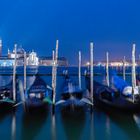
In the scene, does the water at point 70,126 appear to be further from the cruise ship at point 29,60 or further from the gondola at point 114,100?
the cruise ship at point 29,60

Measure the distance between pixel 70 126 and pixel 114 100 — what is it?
3.31 metres

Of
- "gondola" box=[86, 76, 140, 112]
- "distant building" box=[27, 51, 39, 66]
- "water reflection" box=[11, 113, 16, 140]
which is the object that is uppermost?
"distant building" box=[27, 51, 39, 66]

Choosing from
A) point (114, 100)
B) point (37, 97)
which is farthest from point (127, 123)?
point (37, 97)

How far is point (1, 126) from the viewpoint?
14656 mm

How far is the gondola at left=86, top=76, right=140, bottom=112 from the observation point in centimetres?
1585

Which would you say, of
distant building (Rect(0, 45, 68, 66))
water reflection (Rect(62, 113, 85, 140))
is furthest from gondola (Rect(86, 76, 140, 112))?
distant building (Rect(0, 45, 68, 66))

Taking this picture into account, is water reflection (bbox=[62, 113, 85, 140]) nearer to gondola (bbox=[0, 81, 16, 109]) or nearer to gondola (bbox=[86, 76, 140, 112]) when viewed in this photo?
gondola (bbox=[86, 76, 140, 112])

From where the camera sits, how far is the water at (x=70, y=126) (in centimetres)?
1304

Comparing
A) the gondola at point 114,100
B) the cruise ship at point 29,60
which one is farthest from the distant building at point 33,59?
the gondola at point 114,100

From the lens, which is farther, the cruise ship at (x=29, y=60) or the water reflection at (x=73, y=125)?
the cruise ship at (x=29, y=60)

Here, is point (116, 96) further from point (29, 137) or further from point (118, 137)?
point (29, 137)

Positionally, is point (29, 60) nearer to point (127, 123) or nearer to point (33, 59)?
point (33, 59)

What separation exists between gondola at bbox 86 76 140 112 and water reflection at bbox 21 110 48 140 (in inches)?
117

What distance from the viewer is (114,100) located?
16.9 meters
